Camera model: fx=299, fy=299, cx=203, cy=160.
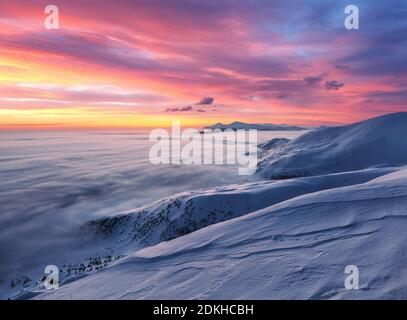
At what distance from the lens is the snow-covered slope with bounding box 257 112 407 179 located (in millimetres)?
29766

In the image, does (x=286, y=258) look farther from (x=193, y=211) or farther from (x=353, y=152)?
(x=353, y=152)

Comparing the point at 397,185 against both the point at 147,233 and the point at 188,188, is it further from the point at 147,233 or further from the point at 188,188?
the point at 188,188

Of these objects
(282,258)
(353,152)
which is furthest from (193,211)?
(353,152)

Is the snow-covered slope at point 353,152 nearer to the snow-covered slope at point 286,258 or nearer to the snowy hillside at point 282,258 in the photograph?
the snowy hillside at point 282,258

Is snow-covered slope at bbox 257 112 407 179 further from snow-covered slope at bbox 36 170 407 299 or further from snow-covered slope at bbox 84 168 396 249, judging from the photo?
snow-covered slope at bbox 36 170 407 299

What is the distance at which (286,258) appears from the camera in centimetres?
554

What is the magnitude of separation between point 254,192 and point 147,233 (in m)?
6.53

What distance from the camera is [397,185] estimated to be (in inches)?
330

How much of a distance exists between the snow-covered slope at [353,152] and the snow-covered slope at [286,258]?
22.8m

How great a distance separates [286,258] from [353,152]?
29.6 meters

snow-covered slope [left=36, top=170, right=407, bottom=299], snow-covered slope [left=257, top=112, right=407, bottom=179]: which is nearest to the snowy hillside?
snow-covered slope [left=36, top=170, right=407, bottom=299]

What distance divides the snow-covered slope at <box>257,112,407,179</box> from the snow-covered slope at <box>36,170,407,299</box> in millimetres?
22793

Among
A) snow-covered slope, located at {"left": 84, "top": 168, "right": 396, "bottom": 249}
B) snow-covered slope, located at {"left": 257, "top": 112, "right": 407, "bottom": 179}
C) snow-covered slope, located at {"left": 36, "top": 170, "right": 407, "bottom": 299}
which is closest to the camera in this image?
snow-covered slope, located at {"left": 36, "top": 170, "right": 407, "bottom": 299}

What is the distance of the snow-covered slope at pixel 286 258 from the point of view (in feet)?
15.0
